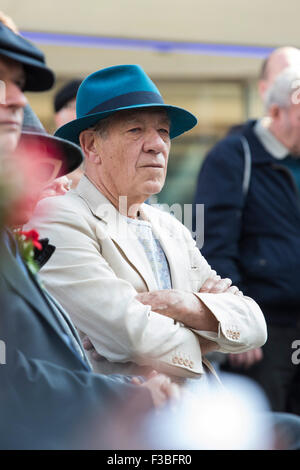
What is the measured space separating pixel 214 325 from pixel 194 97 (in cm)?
440

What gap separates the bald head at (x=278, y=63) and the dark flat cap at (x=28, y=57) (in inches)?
110

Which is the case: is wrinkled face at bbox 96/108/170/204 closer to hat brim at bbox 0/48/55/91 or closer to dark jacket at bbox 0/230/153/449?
hat brim at bbox 0/48/55/91

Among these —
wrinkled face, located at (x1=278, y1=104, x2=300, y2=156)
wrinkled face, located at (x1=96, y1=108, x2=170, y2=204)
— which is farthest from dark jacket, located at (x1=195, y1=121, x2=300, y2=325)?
wrinkled face, located at (x1=96, y1=108, x2=170, y2=204)

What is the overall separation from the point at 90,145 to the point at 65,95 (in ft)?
4.94

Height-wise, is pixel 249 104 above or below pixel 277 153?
below

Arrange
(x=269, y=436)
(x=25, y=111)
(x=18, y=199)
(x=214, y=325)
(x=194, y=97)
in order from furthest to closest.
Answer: (x=194, y=97) → (x=214, y=325) → (x=269, y=436) → (x=25, y=111) → (x=18, y=199)

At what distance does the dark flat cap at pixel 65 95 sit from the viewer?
3.96 metres

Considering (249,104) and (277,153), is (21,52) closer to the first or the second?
(277,153)

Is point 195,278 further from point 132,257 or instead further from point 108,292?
point 108,292

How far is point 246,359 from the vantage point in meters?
3.97

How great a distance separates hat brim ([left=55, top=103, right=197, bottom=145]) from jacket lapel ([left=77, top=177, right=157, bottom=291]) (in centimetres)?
16

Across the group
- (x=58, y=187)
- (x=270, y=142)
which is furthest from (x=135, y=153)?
(x=270, y=142)

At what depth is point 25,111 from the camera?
193 centimetres
